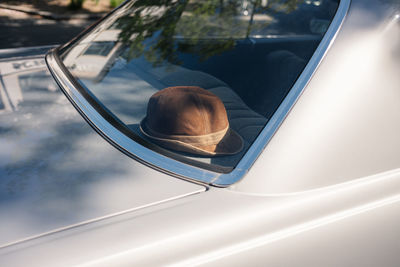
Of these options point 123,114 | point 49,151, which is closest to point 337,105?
point 123,114

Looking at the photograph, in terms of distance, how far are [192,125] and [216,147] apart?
13cm

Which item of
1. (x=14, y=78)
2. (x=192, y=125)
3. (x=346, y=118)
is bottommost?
(x=14, y=78)

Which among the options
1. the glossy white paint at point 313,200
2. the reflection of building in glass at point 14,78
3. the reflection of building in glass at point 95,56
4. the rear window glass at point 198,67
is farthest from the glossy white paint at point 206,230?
the reflection of building in glass at point 95,56

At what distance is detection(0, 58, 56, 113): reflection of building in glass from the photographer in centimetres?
170

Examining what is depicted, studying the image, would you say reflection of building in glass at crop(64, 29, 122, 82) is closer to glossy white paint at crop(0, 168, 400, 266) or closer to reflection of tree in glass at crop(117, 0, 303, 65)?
reflection of tree in glass at crop(117, 0, 303, 65)

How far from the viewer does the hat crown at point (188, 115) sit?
1.46m

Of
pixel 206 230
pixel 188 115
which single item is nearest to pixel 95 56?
pixel 188 115

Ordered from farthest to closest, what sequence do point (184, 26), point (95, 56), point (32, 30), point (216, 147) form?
point (32, 30)
point (184, 26)
point (95, 56)
point (216, 147)

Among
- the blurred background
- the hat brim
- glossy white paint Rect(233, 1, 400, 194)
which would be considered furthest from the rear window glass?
the blurred background

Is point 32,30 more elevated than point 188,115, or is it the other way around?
point 188,115

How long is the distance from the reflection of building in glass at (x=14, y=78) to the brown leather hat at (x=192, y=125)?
636 mm

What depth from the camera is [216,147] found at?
1433 millimetres

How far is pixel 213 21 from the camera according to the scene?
253cm

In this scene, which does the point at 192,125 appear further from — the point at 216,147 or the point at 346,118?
the point at 346,118
